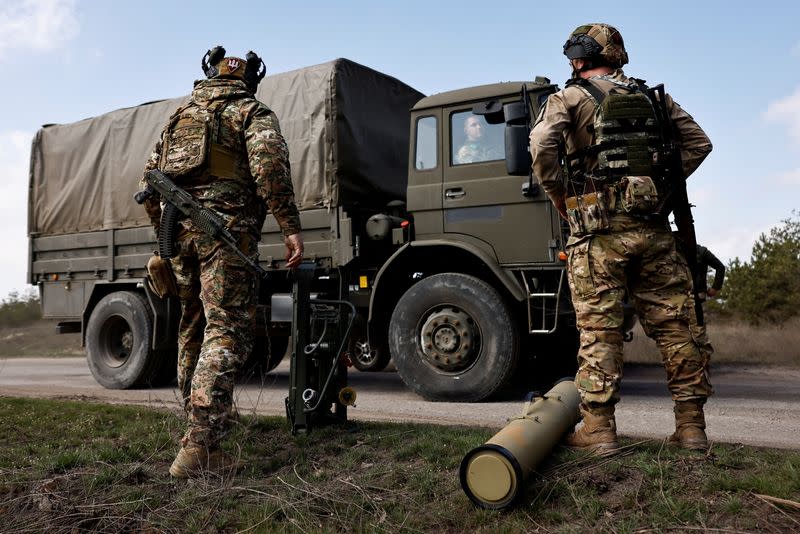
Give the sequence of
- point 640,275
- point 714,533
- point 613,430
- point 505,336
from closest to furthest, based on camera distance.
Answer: point 714,533 → point 613,430 → point 640,275 → point 505,336

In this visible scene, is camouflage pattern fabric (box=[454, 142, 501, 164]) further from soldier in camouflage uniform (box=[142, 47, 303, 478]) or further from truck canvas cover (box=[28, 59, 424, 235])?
soldier in camouflage uniform (box=[142, 47, 303, 478])

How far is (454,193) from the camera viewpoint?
652 centimetres

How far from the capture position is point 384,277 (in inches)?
268

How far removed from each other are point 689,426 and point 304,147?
4.97 metres

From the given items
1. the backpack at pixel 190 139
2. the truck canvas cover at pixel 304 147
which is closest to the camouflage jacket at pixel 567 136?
the backpack at pixel 190 139

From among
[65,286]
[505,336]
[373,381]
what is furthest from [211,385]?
[65,286]

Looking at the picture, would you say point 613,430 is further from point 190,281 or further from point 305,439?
point 190,281

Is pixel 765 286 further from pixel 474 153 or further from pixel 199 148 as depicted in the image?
A: pixel 199 148

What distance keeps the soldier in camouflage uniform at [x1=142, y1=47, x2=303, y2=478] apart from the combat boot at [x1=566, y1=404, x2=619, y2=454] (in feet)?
5.23

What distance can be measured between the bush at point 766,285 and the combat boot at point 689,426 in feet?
47.4

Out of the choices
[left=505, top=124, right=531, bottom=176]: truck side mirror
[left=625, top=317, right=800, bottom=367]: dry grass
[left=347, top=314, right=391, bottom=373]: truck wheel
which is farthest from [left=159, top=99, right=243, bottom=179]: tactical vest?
[left=625, top=317, right=800, bottom=367]: dry grass

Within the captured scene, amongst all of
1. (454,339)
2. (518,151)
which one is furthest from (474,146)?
(454,339)

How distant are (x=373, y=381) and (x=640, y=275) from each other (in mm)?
5753

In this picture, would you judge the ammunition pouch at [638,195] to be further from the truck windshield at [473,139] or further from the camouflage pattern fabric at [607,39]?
the truck windshield at [473,139]
